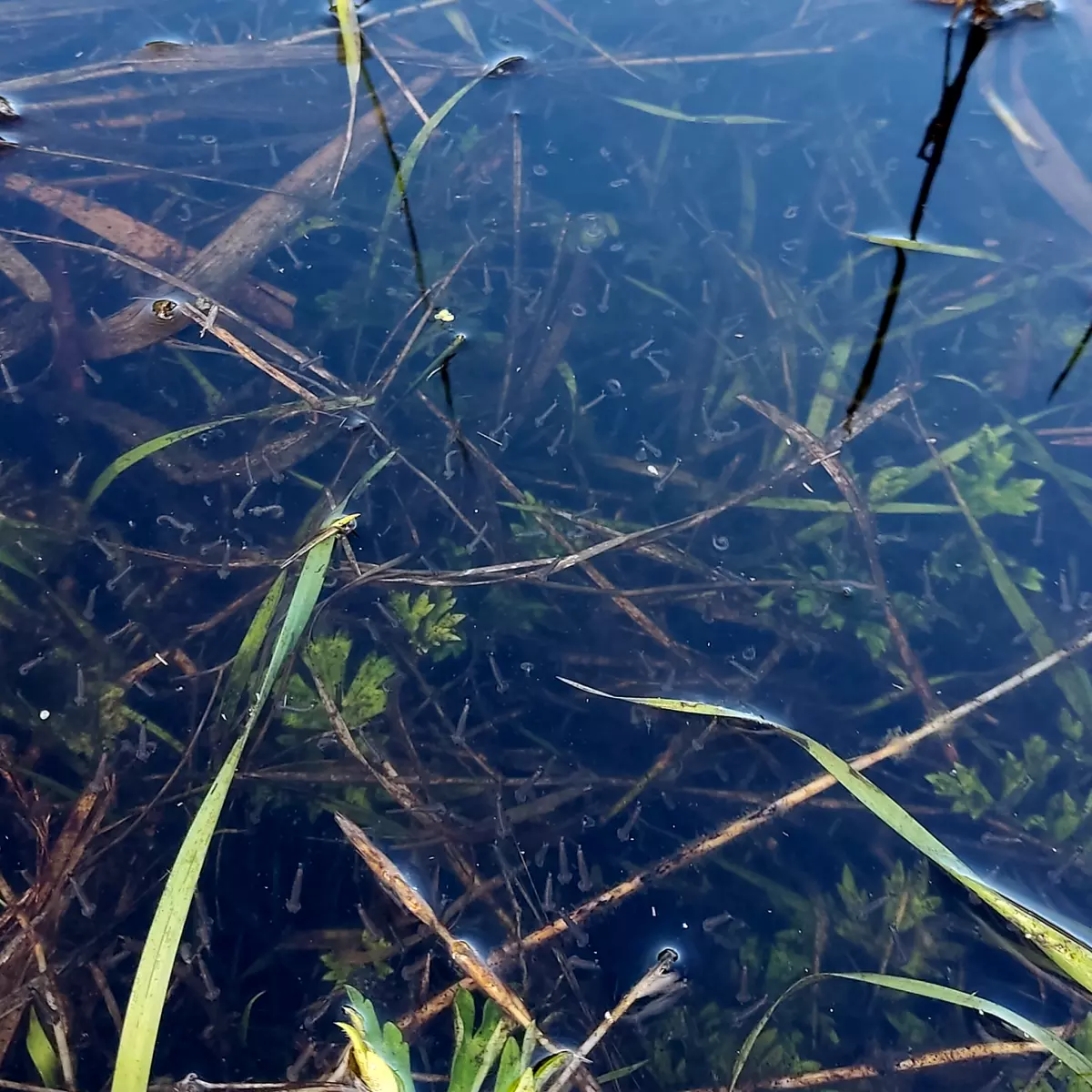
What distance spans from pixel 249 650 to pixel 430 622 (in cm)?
45

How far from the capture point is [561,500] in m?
2.37

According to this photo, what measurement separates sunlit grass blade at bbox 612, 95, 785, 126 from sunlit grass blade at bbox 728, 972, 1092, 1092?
275 centimetres

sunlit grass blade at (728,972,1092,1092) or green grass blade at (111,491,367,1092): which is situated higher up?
green grass blade at (111,491,367,1092)

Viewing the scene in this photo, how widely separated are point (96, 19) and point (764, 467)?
10.5ft

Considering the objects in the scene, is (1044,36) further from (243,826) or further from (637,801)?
(243,826)

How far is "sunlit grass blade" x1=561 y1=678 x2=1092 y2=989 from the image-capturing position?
1672 millimetres

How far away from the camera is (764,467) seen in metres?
2.43

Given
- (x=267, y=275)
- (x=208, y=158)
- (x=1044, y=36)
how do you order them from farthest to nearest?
(x=1044, y=36) < (x=208, y=158) < (x=267, y=275)

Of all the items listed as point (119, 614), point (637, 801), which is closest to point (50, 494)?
point (119, 614)

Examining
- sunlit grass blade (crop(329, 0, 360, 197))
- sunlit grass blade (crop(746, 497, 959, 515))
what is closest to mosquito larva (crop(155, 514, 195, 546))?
sunlit grass blade (crop(329, 0, 360, 197))

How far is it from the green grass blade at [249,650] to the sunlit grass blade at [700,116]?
7.13ft

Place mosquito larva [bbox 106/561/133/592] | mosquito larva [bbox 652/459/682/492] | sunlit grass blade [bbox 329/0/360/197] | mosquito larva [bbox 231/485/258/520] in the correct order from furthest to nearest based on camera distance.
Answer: sunlit grass blade [bbox 329/0/360/197]
mosquito larva [bbox 652/459/682/492]
mosquito larva [bbox 231/485/258/520]
mosquito larva [bbox 106/561/133/592]

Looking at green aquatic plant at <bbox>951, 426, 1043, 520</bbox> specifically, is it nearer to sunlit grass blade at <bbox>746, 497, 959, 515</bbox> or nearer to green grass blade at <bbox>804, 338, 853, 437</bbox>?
sunlit grass blade at <bbox>746, 497, 959, 515</bbox>

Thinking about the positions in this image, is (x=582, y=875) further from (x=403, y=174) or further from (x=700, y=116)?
(x=700, y=116)
